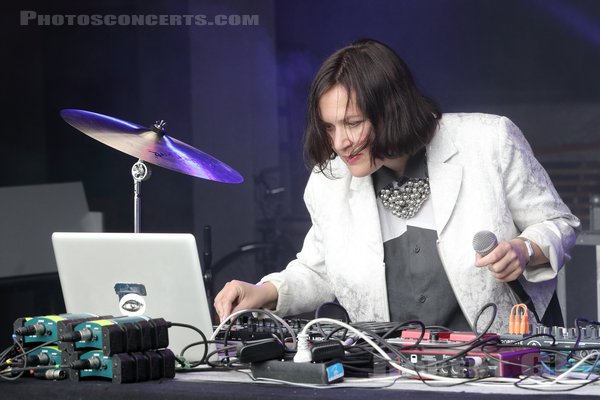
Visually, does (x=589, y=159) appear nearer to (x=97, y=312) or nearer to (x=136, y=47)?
(x=136, y=47)

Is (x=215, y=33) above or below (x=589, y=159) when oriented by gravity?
above

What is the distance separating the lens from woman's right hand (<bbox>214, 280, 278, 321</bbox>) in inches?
77.9

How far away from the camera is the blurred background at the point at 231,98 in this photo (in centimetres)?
410

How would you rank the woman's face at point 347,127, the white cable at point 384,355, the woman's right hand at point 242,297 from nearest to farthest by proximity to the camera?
the white cable at point 384,355 → the woman's right hand at point 242,297 → the woman's face at point 347,127

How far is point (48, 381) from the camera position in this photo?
1.57 metres

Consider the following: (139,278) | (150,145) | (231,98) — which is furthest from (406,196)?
(231,98)

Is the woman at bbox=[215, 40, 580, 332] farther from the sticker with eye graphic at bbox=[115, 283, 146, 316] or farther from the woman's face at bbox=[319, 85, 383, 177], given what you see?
the sticker with eye graphic at bbox=[115, 283, 146, 316]

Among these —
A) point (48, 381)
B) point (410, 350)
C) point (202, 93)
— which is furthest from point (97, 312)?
point (202, 93)

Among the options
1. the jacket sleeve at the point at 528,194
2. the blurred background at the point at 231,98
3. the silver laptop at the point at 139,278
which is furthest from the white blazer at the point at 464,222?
the blurred background at the point at 231,98

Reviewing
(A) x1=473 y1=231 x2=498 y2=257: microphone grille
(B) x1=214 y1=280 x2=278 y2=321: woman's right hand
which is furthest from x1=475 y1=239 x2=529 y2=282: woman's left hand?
(B) x1=214 y1=280 x2=278 y2=321: woman's right hand

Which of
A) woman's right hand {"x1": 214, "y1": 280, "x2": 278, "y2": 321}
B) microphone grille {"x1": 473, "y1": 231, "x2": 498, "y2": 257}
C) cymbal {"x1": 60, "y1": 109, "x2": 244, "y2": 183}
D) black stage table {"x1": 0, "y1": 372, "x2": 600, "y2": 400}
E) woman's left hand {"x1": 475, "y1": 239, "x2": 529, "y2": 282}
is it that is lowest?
black stage table {"x1": 0, "y1": 372, "x2": 600, "y2": 400}

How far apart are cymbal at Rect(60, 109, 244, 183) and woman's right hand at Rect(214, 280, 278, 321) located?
30cm

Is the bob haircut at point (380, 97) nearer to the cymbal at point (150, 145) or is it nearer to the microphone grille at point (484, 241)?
the cymbal at point (150, 145)

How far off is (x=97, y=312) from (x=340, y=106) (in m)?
0.66
